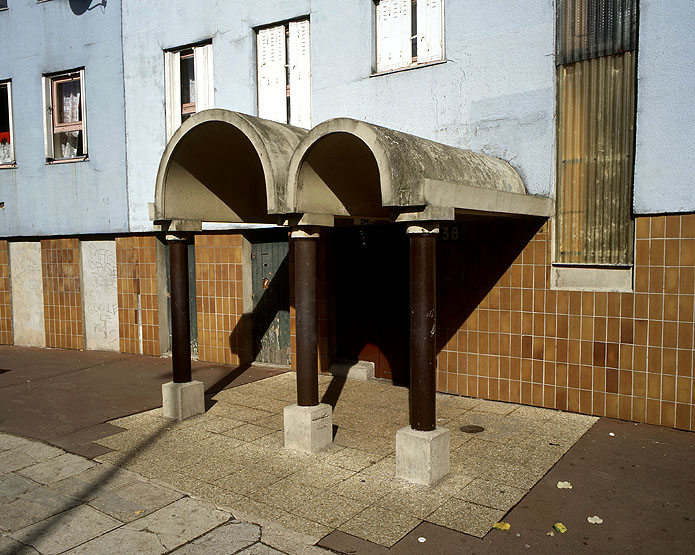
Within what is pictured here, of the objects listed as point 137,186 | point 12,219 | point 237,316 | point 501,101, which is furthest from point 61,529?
point 12,219

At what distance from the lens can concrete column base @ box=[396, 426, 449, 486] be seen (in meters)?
5.61

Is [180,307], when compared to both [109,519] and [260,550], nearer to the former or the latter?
[109,519]

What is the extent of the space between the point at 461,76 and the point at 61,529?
23.4ft

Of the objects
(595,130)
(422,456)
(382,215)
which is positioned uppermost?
(595,130)

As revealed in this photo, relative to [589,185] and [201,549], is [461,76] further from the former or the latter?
[201,549]

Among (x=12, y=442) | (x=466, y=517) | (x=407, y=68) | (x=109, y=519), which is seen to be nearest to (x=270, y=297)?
(x=407, y=68)

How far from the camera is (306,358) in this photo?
6754 mm

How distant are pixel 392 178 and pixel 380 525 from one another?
295 cm

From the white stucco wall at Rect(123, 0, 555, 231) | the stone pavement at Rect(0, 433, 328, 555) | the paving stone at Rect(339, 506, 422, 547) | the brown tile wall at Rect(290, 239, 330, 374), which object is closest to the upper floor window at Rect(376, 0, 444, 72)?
the white stucco wall at Rect(123, 0, 555, 231)

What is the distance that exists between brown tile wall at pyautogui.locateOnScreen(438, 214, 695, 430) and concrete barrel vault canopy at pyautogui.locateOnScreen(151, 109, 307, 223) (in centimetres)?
297

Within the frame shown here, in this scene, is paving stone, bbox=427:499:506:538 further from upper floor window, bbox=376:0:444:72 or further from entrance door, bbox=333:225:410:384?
upper floor window, bbox=376:0:444:72

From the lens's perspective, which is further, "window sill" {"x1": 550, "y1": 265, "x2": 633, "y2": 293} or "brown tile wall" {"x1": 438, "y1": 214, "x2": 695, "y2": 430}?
"window sill" {"x1": 550, "y1": 265, "x2": 633, "y2": 293}

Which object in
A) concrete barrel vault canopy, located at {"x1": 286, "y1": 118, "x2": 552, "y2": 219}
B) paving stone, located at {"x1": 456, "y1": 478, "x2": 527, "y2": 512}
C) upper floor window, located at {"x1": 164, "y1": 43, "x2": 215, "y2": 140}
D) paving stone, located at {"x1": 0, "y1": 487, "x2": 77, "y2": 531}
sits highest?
upper floor window, located at {"x1": 164, "y1": 43, "x2": 215, "y2": 140}

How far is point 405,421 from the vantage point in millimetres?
7648
